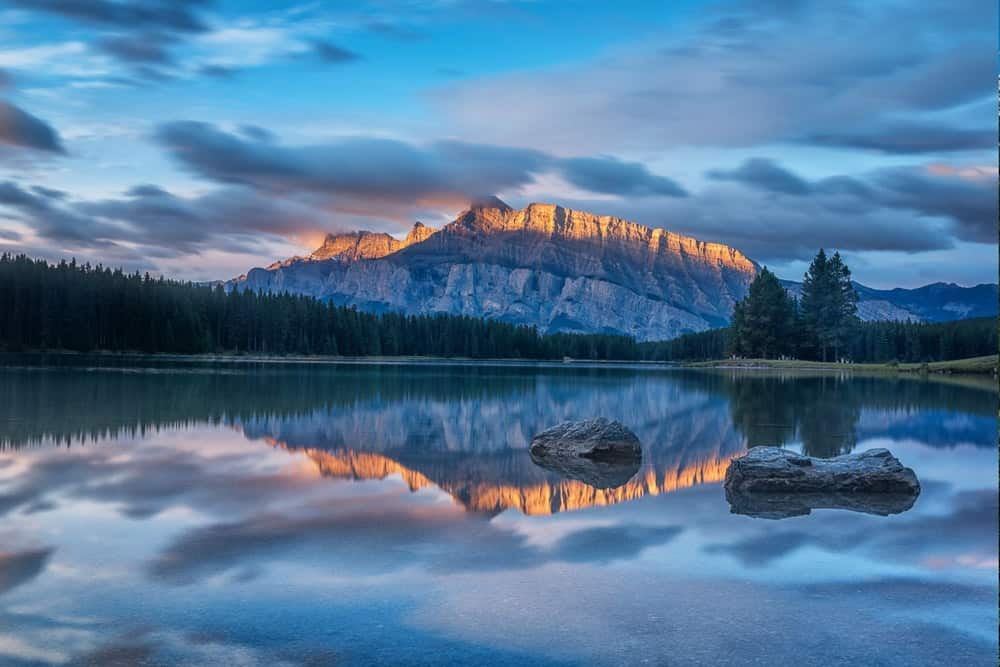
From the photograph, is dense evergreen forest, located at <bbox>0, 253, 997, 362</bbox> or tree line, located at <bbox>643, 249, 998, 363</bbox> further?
dense evergreen forest, located at <bbox>0, 253, 997, 362</bbox>

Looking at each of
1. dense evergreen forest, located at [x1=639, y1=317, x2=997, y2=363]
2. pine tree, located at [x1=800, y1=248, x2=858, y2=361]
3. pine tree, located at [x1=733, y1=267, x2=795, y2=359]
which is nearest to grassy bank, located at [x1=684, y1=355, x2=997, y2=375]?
pine tree, located at [x1=733, y1=267, x2=795, y2=359]

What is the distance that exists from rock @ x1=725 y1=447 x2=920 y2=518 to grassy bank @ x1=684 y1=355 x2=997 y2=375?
289 feet

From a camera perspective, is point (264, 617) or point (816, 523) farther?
point (816, 523)

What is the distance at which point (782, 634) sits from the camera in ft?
33.3

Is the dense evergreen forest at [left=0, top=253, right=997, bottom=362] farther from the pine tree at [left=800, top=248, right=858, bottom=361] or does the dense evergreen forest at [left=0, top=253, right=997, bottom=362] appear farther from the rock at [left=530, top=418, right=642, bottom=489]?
the rock at [left=530, top=418, right=642, bottom=489]

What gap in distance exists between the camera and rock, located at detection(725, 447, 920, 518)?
66.8 ft

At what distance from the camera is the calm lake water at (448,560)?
973 cm

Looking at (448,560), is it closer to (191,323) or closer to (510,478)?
(510,478)

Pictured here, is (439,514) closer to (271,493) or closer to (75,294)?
(271,493)

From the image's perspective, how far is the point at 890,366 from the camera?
11950cm

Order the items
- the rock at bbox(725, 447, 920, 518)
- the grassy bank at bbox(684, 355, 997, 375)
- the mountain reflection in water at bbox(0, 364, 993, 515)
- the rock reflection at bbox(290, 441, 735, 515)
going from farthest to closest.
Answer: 1. the grassy bank at bbox(684, 355, 997, 375)
2. the mountain reflection in water at bbox(0, 364, 993, 515)
3. the rock at bbox(725, 447, 920, 518)
4. the rock reflection at bbox(290, 441, 735, 515)

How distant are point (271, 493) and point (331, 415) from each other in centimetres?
1966

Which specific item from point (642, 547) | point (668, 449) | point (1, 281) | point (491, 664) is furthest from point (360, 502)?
point (1, 281)

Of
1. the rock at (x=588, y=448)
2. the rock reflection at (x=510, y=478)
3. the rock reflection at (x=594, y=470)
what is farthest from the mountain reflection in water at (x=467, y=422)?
the rock at (x=588, y=448)
